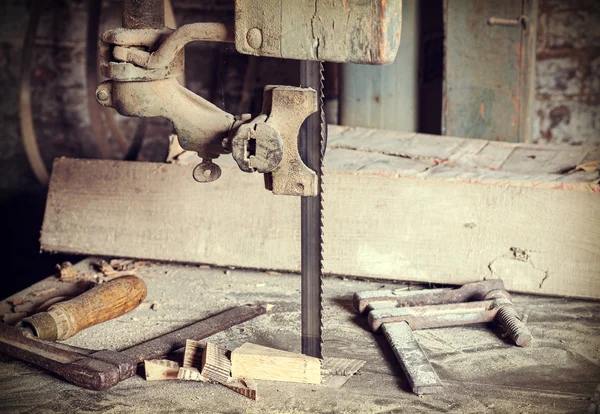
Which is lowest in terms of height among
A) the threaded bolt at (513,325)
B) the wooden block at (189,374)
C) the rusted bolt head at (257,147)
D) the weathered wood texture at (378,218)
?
the wooden block at (189,374)

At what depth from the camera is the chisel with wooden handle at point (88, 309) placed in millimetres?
2232

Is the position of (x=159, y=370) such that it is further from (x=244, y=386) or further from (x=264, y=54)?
(x=264, y=54)

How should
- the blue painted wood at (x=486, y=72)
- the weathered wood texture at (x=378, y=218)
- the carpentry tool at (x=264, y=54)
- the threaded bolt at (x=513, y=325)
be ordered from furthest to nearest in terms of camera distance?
the blue painted wood at (x=486, y=72)
the weathered wood texture at (x=378, y=218)
the threaded bolt at (x=513, y=325)
the carpentry tool at (x=264, y=54)

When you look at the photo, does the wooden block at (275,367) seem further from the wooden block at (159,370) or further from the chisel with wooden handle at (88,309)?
the chisel with wooden handle at (88,309)

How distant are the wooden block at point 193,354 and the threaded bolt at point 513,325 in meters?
0.89

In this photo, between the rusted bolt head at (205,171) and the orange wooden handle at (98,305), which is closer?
the rusted bolt head at (205,171)

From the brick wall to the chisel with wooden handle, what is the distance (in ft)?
8.92

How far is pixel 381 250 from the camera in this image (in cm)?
Result: 273

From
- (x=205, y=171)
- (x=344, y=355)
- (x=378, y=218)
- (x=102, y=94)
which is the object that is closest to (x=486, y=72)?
(x=378, y=218)

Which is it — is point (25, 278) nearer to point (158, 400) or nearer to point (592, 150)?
point (158, 400)

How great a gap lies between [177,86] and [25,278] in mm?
2712

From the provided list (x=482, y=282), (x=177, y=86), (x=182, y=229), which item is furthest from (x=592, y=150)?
(x=177, y=86)

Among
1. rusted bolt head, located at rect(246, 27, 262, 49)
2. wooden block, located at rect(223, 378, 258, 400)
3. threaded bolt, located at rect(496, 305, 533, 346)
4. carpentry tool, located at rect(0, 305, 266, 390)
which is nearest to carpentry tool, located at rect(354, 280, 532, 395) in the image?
threaded bolt, located at rect(496, 305, 533, 346)

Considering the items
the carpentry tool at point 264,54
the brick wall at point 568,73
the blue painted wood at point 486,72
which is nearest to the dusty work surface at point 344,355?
the carpentry tool at point 264,54
